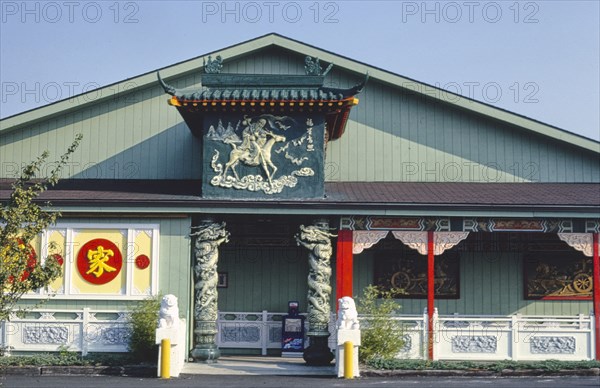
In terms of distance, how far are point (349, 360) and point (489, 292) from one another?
686cm

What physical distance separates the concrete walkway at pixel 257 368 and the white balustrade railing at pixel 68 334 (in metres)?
1.85

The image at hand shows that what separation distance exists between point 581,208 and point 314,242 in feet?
21.2

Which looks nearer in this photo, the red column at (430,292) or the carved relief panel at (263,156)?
the red column at (430,292)

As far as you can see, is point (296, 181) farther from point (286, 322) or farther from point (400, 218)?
point (286, 322)

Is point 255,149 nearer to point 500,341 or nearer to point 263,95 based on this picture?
point 263,95

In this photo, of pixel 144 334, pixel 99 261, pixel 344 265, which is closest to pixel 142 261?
pixel 99 261

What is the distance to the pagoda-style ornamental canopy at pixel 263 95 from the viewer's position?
790 inches

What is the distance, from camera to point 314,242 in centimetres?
2042

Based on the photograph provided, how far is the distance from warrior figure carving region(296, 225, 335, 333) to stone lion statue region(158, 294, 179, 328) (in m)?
3.51

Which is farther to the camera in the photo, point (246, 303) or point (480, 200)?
point (246, 303)

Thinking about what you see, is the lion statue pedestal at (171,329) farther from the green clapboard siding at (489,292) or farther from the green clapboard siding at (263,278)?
the green clapboard siding at (489,292)

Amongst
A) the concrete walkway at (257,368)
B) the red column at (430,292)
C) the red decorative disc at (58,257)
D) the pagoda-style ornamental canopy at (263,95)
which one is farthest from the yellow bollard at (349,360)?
the red decorative disc at (58,257)

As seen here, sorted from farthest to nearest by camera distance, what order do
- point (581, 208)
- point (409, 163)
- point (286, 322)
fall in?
1. point (409, 163)
2. point (286, 322)
3. point (581, 208)

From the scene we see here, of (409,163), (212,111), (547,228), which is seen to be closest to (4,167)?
(212,111)
